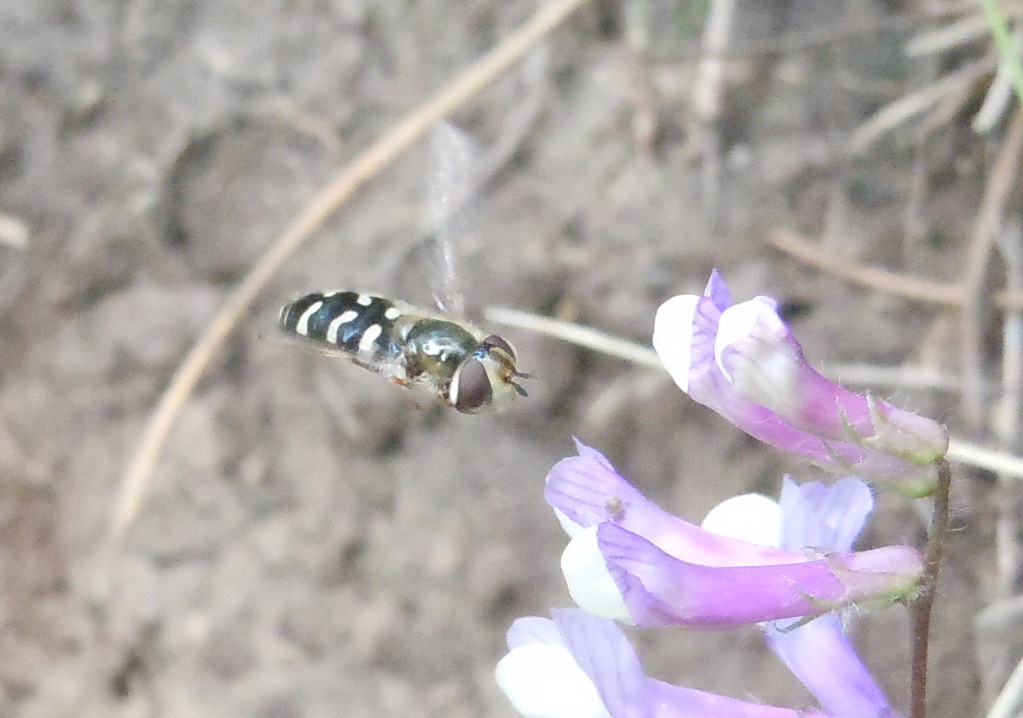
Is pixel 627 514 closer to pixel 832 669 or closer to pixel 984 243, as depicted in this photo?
pixel 832 669

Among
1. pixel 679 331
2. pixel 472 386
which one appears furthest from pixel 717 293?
pixel 472 386

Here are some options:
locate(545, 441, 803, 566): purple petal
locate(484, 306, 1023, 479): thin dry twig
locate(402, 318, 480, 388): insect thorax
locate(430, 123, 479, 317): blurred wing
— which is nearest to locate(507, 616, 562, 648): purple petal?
locate(545, 441, 803, 566): purple petal

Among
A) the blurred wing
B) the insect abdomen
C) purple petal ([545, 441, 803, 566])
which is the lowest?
purple petal ([545, 441, 803, 566])

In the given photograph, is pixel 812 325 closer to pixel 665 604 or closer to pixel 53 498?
pixel 665 604

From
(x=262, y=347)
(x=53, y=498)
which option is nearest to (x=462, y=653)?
(x=262, y=347)

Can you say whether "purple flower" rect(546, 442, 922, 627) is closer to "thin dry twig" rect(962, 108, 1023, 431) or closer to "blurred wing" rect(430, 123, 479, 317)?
"blurred wing" rect(430, 123, 479, 317)

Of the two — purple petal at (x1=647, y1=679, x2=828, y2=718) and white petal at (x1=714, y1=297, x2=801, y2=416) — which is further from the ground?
white petal at (x1=714, y1=297, x2=801, y2=416)

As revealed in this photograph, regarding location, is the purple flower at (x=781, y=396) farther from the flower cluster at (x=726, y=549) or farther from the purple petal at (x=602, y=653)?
the purple petal at (x=602, y=653)
